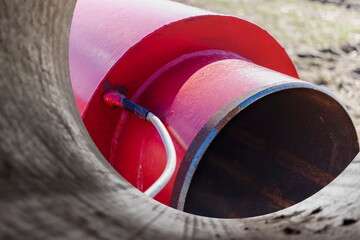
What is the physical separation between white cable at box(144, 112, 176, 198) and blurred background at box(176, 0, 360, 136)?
210cm

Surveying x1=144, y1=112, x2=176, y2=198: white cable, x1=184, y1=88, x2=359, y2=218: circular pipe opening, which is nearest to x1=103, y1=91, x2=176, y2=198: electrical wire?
x1=144, y1=112, x2=176, y2=198: white cable

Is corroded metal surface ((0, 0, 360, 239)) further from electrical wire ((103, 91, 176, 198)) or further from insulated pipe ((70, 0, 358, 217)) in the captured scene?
insulated pipe ((70, 0, 358, 217))

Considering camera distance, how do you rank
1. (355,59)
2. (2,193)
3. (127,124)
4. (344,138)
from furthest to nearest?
(355,59) → (344,138) → (127,124) → (2,193)

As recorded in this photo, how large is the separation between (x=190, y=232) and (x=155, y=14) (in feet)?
4.21

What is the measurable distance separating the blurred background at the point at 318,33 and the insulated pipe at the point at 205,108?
1235mm

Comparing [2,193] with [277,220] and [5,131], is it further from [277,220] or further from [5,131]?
[277,220]

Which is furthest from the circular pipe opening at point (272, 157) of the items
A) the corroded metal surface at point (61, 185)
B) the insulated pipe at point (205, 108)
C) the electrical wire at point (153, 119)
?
the corroded metal surface at point (61, 185)

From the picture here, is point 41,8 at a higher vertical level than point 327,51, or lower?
lower

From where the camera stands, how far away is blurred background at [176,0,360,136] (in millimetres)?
3750

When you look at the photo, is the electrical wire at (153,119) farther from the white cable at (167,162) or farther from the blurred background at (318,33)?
the blurred background at (318,33)

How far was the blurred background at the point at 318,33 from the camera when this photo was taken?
12.3ft

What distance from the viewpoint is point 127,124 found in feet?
5.34

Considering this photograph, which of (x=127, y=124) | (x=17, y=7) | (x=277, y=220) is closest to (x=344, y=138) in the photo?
(x=127, y=124)

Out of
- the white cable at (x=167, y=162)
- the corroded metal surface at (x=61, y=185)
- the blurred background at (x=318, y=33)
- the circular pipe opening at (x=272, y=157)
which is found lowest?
the corroded metal surface at (x=61, y=185)
